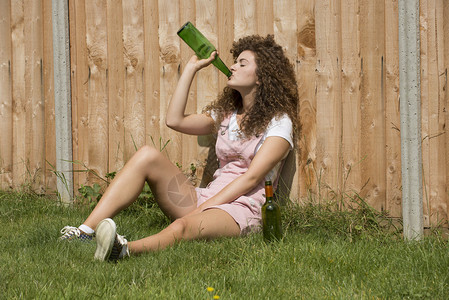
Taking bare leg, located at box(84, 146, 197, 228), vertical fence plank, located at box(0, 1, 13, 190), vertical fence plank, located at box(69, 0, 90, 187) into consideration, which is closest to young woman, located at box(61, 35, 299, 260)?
bare leg, located at box(84, 146, 197, 228)

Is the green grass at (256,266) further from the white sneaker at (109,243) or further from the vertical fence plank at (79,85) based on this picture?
the vertical fence plank at (79,85)

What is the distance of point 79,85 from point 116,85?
371 millimetres

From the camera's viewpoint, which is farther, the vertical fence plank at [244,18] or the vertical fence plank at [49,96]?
the vertical fence plank at [49,96]

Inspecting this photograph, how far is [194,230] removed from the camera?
3045 millimetres

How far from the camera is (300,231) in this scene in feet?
11.1

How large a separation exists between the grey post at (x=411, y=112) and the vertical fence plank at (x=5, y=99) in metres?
3.36

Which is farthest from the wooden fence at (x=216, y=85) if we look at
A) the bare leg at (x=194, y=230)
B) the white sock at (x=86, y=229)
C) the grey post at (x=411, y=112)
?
the white sock at (x=86, y=229)

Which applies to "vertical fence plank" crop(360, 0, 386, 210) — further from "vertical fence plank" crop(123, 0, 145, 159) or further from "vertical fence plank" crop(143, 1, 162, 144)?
"vertical fence plank" crop(123, 0, 145, 159)

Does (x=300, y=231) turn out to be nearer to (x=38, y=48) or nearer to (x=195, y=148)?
(x=195, y=148)

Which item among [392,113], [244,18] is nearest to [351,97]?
[392,113]

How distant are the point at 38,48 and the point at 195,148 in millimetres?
1723

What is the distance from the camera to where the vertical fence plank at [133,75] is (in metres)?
4.22

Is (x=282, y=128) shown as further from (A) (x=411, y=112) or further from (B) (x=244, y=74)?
(A) (x=411, y=112)

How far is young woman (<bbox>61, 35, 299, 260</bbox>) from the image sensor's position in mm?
3213
